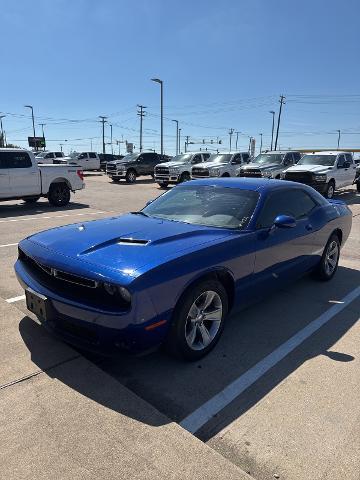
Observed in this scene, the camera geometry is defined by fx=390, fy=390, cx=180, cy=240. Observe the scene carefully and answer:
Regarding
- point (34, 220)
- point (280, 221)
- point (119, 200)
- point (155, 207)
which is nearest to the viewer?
point (280, 221)

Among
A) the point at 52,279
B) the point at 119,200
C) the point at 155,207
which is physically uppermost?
the point at 155,207

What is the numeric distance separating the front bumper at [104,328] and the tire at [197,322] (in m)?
0.16

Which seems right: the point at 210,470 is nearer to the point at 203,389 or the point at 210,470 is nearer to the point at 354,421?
the point at 203,389

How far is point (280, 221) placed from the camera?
396cm

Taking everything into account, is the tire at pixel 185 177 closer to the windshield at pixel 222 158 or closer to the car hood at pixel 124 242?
the windshield at pixel 222 158

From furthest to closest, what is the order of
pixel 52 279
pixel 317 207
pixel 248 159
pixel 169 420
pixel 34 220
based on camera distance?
pixel 248 159 < pixel 34 220 < pixel 317 207 < pixel 52 279 < pixel 169 420

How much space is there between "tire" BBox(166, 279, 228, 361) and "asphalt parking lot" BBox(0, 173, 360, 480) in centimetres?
14

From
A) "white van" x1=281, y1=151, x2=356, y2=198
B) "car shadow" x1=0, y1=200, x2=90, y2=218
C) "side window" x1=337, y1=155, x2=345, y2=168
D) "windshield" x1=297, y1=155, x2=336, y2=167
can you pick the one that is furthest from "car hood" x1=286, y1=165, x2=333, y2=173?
"car shadow" x1=0, y1=200, x2=90, y2=218

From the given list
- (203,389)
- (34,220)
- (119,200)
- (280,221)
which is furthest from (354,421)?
(119,200)

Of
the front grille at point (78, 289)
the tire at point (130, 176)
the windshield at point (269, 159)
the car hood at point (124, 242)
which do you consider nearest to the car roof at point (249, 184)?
the car hood at point (124, 242)

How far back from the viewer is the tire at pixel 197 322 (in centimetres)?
306

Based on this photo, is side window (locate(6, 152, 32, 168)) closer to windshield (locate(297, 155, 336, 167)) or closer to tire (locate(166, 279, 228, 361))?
tire (locate(166, 279, 228, 361))

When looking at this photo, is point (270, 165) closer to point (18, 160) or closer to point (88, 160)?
point (18, 160)

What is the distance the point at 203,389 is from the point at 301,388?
29.9 inches
